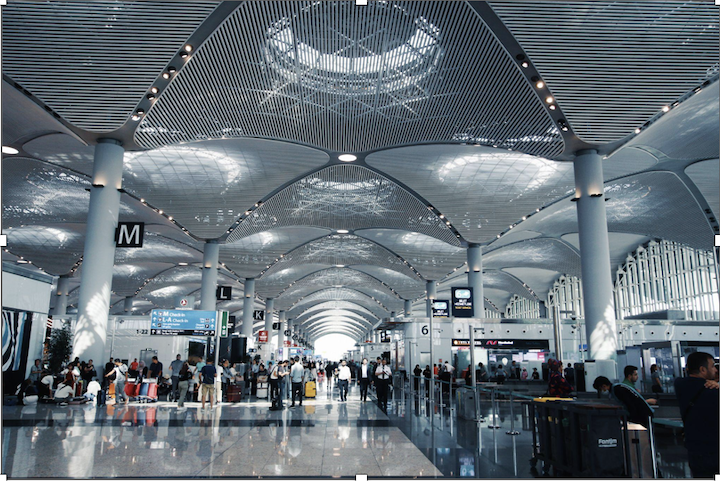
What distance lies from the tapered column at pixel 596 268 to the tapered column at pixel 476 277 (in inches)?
599

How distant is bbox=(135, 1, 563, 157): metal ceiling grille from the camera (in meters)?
13.0

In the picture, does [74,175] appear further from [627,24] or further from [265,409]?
[627,24]

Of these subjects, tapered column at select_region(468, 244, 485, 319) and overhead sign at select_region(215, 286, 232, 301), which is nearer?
tapered column at select_region(468, 244, 485, 319)

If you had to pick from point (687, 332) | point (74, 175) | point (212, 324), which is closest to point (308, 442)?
point (212, 324)

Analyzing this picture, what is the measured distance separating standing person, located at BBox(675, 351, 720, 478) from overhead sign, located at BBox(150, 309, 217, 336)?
66.3 ft

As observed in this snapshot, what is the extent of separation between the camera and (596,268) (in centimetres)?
1708

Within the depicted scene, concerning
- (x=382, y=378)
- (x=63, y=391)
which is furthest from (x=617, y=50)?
(x=63, y=391)

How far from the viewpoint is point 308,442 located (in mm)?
9805

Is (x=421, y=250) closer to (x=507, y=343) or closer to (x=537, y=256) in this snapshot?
(x=537, y=256)

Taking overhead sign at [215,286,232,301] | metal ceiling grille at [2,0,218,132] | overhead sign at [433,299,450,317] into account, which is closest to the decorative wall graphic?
metal ceiling grille at [2,0,218,132]

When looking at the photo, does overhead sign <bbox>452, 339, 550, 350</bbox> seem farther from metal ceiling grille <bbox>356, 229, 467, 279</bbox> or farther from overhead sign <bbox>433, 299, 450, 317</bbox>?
metal ceiling grille <bbox>356, 229, 467, 279</bbox>

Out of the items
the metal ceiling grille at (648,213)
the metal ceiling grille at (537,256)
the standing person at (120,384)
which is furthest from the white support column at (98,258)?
the metal ceiling grille at (537,256)

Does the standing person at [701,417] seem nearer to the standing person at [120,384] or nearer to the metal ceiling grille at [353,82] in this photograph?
the metal ceiling grille at [353,82]

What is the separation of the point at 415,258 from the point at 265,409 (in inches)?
995
